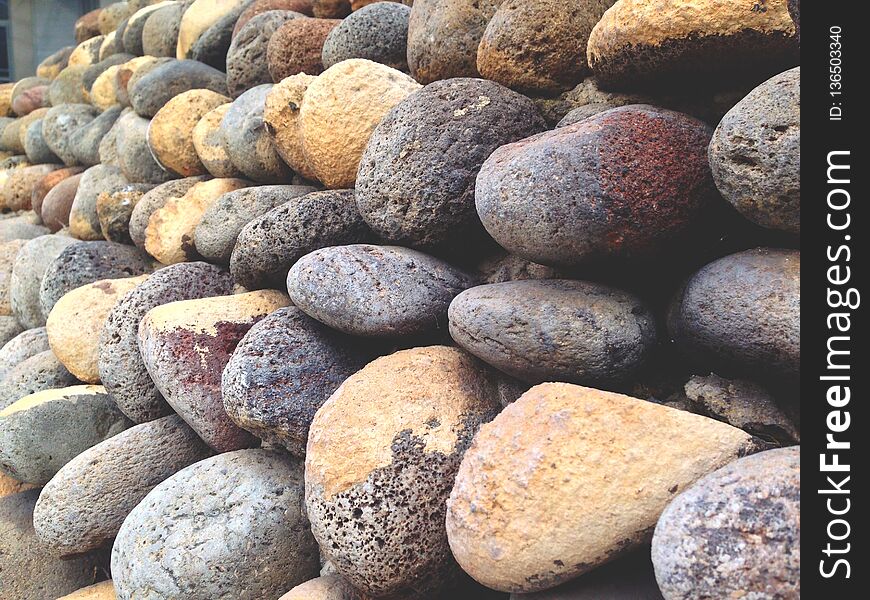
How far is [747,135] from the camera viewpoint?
1208 millimetres

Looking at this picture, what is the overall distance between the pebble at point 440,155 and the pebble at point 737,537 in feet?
2.98

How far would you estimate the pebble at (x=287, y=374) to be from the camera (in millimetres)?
1697

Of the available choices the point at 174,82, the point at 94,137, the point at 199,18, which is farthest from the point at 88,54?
the point at 174,82

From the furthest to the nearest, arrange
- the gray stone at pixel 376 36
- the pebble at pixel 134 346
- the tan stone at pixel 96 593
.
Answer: the gray stone at pixel 376 36 → the pebble at pixel 134 346 → the tan stone at pixel 96 593

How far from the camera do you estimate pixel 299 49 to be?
2.58 m

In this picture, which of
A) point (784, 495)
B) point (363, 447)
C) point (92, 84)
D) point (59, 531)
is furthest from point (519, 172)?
point (92, 84)

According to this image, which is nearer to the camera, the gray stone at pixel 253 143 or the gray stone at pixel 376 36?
the gray stone at pixel 376 36

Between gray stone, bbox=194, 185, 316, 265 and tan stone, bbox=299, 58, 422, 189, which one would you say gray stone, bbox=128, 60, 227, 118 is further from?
tan stone, bbox=299, 58, 422, 189

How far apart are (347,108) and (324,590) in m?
1.21

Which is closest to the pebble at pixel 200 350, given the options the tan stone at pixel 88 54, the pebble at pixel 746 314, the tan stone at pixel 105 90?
the pebble at pixel 746 314

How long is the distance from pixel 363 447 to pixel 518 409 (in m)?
0.35

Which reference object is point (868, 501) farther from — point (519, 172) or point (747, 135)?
point (519, 172)

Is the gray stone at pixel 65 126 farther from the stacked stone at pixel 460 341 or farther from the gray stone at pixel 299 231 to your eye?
the gray stone at pixel 299 231

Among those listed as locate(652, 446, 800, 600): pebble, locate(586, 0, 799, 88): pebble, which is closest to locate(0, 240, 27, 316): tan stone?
A: locate(586, 0, 799, 88): pebble
